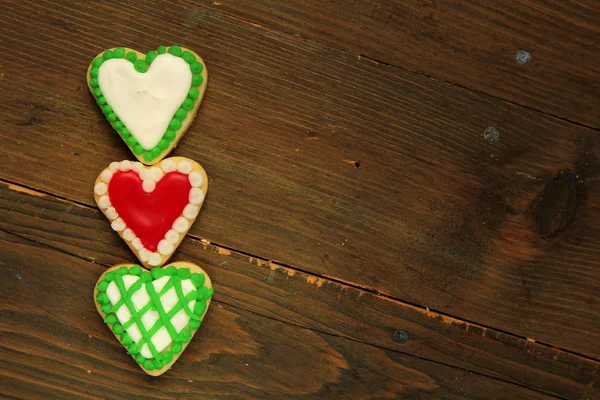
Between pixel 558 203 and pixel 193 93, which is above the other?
pixel 558 203

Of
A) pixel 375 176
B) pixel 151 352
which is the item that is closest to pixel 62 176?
pixel 151 352

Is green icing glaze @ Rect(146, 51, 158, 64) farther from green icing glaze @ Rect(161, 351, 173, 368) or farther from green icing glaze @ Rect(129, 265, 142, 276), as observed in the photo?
green icing glaze @ Rect(161, 351, 173, 368)

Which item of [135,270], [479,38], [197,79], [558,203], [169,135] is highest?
[479,38]

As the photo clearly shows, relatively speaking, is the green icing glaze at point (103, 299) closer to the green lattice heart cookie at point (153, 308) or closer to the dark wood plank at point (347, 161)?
the green lattice heart cookie at point (153, 308)

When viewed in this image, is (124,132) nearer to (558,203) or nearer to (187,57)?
(187,57)

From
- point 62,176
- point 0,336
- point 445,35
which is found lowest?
point 0,336

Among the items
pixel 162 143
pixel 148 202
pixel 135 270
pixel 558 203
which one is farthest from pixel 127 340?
pixel 558 203

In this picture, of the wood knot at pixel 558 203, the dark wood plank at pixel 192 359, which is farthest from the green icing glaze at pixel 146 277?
the wood knot at pixel 558 203

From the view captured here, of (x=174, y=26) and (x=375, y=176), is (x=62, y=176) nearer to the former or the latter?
(x=174, y=26)
